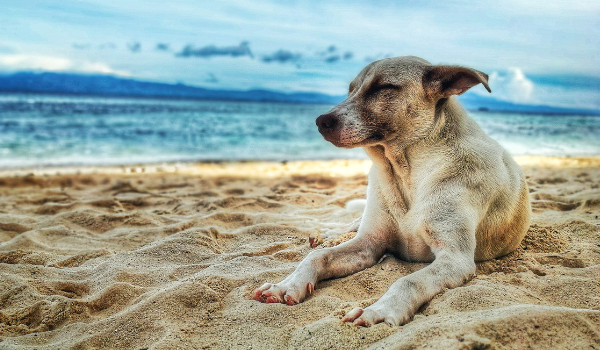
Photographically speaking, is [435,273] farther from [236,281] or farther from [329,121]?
[236,281]

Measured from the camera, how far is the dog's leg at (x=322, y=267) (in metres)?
2.98

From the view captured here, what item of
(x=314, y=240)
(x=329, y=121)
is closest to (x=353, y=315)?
(x=329, y=121)

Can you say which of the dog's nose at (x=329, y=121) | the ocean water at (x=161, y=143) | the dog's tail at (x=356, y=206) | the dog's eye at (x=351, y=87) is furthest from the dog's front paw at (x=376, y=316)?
the ocean water at (x=161, y=143)

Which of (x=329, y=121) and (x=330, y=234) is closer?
(x=329, y=121)

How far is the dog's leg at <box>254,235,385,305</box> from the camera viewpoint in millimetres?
2979

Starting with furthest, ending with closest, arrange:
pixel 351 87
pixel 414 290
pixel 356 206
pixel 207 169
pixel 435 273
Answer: pixel 207 169 < pixel 356 206 < pixel 351 87 < pixel 435 273 < pixel 414 290

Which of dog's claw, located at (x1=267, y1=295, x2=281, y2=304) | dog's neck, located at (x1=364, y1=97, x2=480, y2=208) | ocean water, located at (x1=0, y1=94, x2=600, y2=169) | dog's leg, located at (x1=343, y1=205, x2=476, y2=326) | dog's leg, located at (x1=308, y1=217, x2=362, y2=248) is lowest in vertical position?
ocean water, located at (x1=0, y1=94, x2=600, y2=169)

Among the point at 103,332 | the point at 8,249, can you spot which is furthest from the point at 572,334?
the point at 8,249

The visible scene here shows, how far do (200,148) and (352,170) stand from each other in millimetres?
7935

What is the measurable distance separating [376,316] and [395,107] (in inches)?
56.9

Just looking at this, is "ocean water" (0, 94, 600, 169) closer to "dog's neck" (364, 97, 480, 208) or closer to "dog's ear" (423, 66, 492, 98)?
"dog's neck" (364, 97, 480, 208)

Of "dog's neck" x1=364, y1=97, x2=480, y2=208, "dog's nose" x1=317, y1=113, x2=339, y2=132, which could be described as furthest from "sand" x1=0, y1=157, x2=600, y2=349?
"dog's nose" x1=317, y1=113, x2=339, y2=132

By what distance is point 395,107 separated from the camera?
3160mm

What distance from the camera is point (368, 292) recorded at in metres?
3.09
